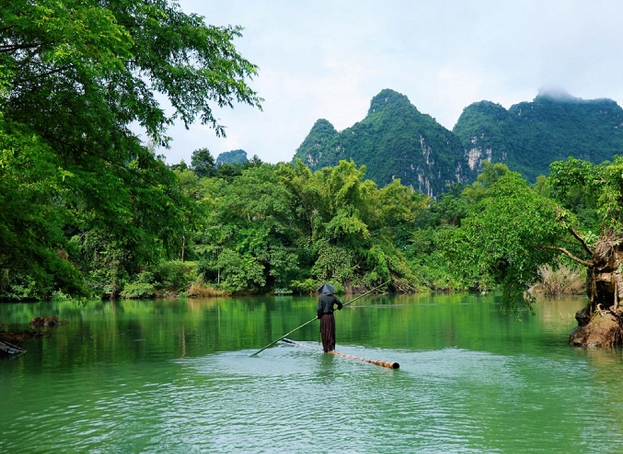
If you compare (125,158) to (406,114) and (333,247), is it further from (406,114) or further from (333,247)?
(406,114)

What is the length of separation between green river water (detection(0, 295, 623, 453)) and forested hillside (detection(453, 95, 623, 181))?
339 ft

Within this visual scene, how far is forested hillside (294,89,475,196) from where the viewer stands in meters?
110

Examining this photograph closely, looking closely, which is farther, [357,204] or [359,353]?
[357,204]

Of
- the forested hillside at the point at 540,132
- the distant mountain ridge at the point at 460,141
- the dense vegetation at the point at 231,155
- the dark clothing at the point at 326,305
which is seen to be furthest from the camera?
the dense vegetation at the point at 231,155

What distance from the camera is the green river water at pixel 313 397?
673cm

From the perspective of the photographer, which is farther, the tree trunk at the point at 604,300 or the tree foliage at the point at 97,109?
the tree trunk at the point at 604,300

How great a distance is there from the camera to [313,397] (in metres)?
9.07

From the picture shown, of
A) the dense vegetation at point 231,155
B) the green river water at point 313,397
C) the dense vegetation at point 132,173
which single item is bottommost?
the green river water at point 313,397

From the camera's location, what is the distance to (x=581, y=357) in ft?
41.9

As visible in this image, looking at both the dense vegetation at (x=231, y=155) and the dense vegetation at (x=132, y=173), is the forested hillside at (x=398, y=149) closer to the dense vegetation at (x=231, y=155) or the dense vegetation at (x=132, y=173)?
the dense vegetation at (x=231, y=155)

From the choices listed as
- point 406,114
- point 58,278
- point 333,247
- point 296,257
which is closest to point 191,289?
point 296,257

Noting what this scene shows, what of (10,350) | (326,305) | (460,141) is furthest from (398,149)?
(10,350)

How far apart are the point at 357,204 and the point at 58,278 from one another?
3753 cm

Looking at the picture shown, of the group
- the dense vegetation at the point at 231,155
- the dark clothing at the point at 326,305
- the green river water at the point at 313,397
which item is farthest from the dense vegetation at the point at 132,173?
the dense vegetation at the point at 231,155
